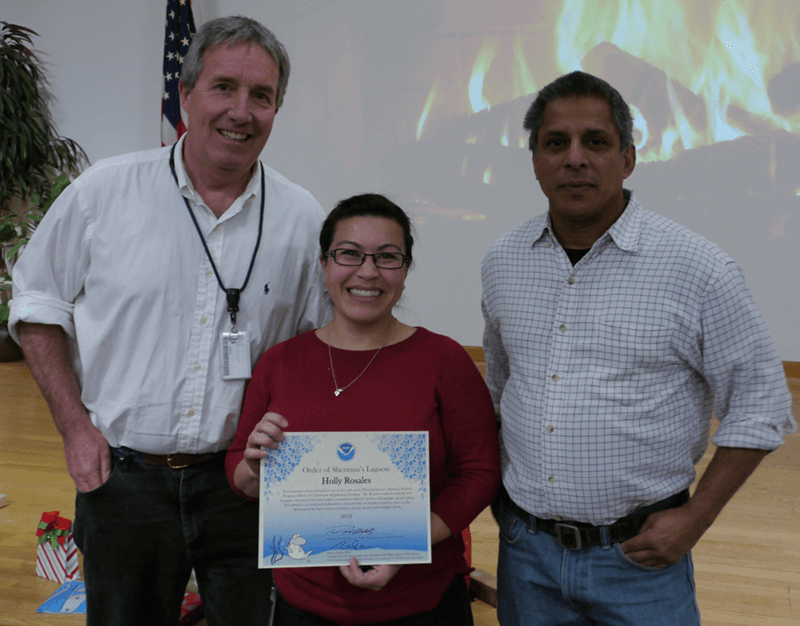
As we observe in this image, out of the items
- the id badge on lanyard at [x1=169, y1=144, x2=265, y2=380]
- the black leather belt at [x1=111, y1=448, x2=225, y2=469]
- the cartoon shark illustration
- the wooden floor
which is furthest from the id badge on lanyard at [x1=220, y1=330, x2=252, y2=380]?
the wooden floor

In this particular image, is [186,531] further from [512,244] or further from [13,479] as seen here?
[13,479]

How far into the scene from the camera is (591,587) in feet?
4.37

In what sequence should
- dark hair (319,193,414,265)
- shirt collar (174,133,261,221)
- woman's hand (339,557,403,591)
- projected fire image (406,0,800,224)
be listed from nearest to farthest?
1. woman's hand (339,557,403,591)
2. dark hair (319,193,414,265)
3. shirt collar (174,133,261,221)
4. projected fire image (406,0,800,224)

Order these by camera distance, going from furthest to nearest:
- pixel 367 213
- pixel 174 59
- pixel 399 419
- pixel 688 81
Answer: pixel 174 59 → pixel 688 81 → pixel 367 213 → pixel 399 419

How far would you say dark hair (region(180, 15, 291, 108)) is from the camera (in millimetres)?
1546

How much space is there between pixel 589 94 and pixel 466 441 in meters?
0.78

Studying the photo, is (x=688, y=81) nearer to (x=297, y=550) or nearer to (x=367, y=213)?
(x=367, y=213)

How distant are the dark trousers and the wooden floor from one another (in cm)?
128

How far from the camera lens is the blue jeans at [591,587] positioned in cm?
133

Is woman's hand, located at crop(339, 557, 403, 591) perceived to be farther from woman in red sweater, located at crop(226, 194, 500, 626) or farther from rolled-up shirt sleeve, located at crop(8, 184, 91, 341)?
rolled-up shirt sleeve, located at crop(8, 184, 91, 341)

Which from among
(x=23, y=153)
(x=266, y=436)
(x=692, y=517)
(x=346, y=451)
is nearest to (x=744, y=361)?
(x=692, y=517)

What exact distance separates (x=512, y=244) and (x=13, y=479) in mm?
3676

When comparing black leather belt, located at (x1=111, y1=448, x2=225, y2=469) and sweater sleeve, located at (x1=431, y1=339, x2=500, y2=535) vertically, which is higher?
sweater sleeve, located at (x1=431, y1=339, x2=500, y2=535)

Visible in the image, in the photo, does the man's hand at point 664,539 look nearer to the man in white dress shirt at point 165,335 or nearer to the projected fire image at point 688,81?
the man in white dress shirt at point 165,335
